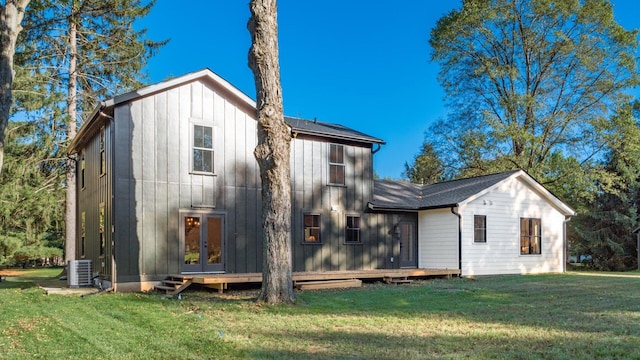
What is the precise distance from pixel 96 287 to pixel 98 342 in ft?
25.0

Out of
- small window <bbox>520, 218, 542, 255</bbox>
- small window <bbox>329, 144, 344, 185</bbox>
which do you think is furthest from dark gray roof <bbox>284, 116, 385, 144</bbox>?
small window <bbox>520, 218, 542, 255</bbox>

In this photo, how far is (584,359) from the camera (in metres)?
5.11

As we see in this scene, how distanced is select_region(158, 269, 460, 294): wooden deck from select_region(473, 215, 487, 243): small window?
1453mm

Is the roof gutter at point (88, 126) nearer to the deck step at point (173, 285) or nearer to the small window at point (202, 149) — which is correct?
the small window at point (202, 149)

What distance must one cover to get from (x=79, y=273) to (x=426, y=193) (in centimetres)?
1226

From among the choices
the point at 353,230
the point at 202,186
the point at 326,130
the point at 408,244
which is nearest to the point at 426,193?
the point at 408,244

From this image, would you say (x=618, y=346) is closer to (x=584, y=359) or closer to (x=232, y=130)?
(x=584, y=359)

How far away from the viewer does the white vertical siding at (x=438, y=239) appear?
1598 cm

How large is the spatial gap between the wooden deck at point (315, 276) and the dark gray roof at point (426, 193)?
238cm

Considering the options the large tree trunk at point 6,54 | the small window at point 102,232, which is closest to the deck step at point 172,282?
the small window at point 102,232

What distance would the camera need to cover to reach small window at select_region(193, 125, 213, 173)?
43.2 feet

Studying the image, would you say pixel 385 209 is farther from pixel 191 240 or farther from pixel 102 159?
pixel 102 159

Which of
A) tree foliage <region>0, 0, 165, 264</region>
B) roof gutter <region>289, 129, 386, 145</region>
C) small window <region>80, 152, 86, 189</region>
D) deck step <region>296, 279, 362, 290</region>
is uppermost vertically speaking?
tree foliage <region>0, 0, 165, 264</region>

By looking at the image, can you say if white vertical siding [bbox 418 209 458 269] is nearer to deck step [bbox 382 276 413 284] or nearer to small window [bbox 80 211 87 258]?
deck step [bbox 382 276 413 284]
